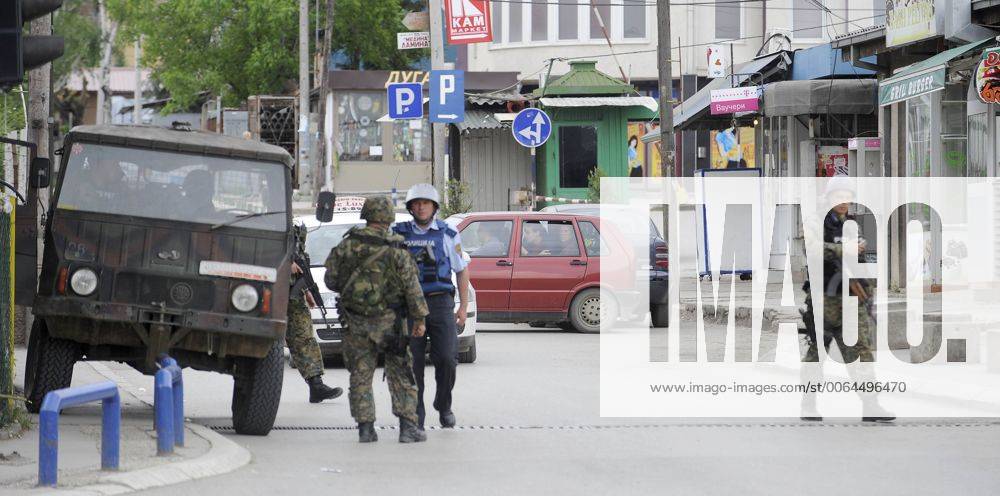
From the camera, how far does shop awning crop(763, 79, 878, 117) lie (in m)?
24.0

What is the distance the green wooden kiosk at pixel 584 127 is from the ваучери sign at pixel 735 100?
10587 millimetres

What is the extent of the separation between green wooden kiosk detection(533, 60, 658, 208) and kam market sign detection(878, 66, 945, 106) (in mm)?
16952

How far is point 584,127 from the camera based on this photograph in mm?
37906

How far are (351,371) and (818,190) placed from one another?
17991 millimetres

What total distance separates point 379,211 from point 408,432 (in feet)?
4.90

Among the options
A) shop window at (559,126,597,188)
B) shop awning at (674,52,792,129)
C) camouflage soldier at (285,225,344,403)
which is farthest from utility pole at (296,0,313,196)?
camouflage soldier at (285,225,344,403)

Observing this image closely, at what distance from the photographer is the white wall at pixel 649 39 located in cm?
4494

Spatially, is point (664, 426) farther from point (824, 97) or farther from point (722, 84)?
point (722, 84)

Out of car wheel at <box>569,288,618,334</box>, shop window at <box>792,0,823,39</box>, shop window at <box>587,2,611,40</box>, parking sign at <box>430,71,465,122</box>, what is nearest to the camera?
car wheel at <box>569,288,618,334</box>

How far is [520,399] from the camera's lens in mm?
12469

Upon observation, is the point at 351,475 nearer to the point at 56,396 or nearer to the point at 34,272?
the point at 56,396

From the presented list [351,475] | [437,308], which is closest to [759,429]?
[437,308]

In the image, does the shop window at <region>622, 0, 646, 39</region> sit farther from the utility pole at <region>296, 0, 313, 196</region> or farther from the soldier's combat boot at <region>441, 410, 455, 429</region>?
the soldier's combat boot at <region>441, 410, 455, 429</region>

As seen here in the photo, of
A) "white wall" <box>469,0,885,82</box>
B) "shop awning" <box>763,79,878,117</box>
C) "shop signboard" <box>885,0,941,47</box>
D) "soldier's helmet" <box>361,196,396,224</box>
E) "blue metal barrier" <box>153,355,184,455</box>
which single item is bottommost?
"blue metal barrier" <box>153,355,184,455</box>
